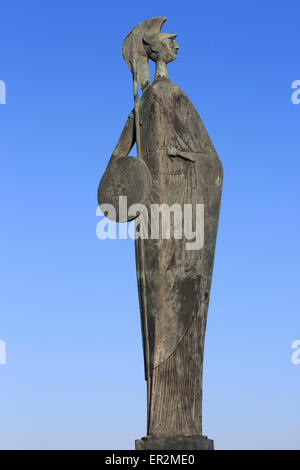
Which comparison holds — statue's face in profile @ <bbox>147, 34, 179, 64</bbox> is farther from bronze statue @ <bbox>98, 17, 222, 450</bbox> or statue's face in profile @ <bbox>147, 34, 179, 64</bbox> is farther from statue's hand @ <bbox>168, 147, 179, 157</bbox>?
statue's hand @ <bbox>168, 147, 179, 157</bbox>

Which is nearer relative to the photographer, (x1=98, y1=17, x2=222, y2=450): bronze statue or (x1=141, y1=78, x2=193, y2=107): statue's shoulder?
A: (x1=98, y1=17, x2=222, y2=450): bronze statue

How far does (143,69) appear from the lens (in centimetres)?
1521

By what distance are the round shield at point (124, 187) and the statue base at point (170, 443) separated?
3.26 meters

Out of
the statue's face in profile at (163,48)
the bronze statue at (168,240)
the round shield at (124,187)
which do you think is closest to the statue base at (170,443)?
the bronze statue at (168,240)

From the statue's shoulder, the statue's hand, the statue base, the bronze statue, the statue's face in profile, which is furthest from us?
the statue's face in profile

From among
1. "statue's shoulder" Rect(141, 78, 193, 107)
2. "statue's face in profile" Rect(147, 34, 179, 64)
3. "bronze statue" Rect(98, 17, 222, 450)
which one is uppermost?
"statue's face in profile" Rect(147, 34, 179, 64)

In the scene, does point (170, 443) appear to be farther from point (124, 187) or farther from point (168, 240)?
point (124, 187)

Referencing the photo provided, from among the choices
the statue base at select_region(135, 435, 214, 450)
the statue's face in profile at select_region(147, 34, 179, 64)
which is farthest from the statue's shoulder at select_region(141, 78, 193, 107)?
the statue base at select_region(135, 435, 214, 450)

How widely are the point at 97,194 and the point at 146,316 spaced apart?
6.86ft

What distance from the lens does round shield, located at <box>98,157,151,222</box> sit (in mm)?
14367

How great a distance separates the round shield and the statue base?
3255mm
